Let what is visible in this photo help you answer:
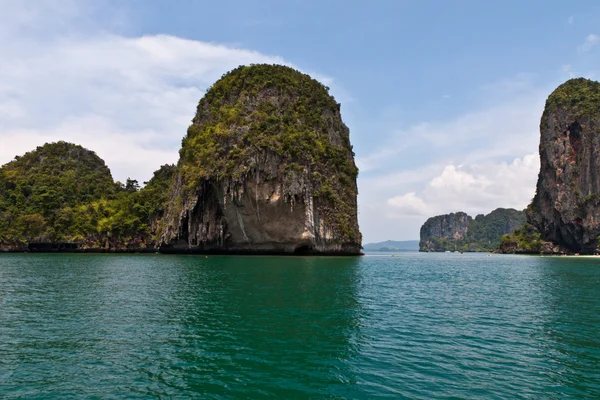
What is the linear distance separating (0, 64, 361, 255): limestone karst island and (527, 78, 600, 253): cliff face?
61.9 metres

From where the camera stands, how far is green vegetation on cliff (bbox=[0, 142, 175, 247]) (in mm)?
88125

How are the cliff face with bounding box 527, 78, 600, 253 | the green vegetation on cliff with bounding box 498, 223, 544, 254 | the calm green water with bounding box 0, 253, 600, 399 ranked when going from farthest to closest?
the green vegetation on cliff with bounding box 498, 223, 544, 254 → the cliff face with bounding box 527, 78, 600, 253 → the calm green water with bounding box 0, 253, 600, 399

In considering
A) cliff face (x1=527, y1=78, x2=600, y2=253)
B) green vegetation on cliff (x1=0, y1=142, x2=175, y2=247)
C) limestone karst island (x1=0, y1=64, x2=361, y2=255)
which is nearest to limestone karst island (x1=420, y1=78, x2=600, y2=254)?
cliff face (x1=527, y1=78, x2=600, y2=253)

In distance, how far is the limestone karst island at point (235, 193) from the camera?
70.9m

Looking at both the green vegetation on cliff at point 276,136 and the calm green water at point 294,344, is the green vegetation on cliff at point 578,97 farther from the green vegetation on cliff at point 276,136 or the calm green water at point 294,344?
the calm green water at point 294,344

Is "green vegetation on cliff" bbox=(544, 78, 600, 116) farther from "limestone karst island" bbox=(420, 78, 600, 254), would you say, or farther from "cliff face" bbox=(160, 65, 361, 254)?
"cliff face" bbox=(160, 65, 361, 254)

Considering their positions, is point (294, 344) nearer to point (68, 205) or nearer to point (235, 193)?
point (235, 193)

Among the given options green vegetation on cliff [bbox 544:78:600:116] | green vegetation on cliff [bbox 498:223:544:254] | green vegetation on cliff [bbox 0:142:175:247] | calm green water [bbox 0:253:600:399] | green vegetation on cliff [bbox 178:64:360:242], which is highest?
green vegetation on cliff [bbox 544:78:600:116]

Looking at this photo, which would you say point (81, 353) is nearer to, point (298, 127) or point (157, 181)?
point (298, 127)

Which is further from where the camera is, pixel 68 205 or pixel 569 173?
pixel 569 173

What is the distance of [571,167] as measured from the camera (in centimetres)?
10081

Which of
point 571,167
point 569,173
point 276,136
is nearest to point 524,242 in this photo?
point 569,173

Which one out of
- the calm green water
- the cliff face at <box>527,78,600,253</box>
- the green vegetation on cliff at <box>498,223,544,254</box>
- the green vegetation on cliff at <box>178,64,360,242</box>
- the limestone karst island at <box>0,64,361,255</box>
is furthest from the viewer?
the green vegetation on cliff at <box>498,223,544,254</box>

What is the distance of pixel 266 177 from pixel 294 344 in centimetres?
5724
